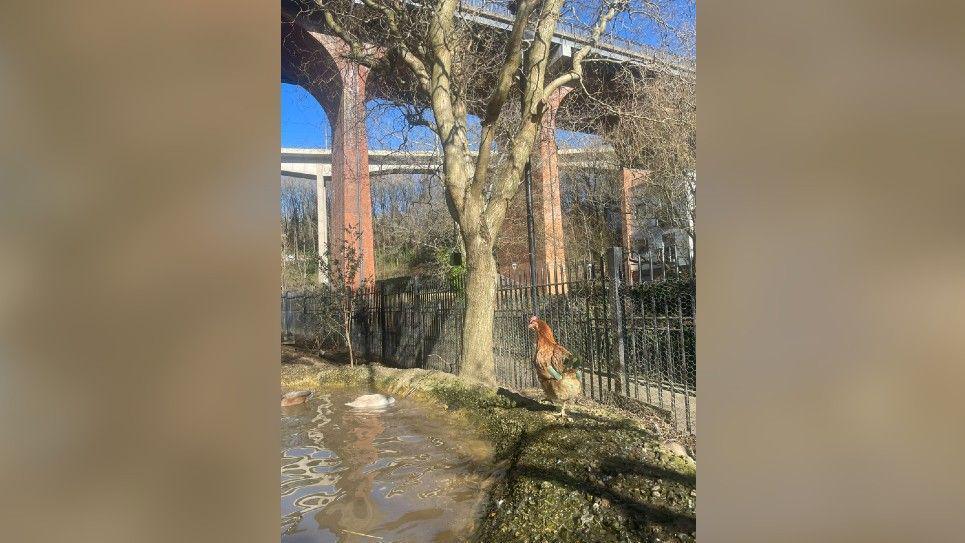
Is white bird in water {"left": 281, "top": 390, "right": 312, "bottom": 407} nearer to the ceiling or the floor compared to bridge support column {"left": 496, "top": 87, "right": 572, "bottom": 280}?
nearer to the floor

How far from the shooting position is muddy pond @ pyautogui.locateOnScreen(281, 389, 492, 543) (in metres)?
1.99

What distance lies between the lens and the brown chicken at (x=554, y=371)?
2.99m

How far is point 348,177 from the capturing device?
6.95 m

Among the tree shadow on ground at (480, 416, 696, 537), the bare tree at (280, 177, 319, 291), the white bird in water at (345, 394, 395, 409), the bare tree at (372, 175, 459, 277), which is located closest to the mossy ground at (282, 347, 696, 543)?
the tree shadow on ground at (480, 416, 696, 537)

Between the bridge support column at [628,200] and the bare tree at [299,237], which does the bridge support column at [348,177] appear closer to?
the bare tree at [299,237]

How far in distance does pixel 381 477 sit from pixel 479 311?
1807 mm

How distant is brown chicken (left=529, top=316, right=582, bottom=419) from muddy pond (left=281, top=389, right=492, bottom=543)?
490 millimetres

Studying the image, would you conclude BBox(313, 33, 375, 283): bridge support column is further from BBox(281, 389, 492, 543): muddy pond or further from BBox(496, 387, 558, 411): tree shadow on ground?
BBox(496, 387, 558, 411): tree shadow on ground

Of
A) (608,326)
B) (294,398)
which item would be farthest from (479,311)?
(294,398)

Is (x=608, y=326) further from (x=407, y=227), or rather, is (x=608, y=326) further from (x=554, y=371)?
(x=407, y=227)
